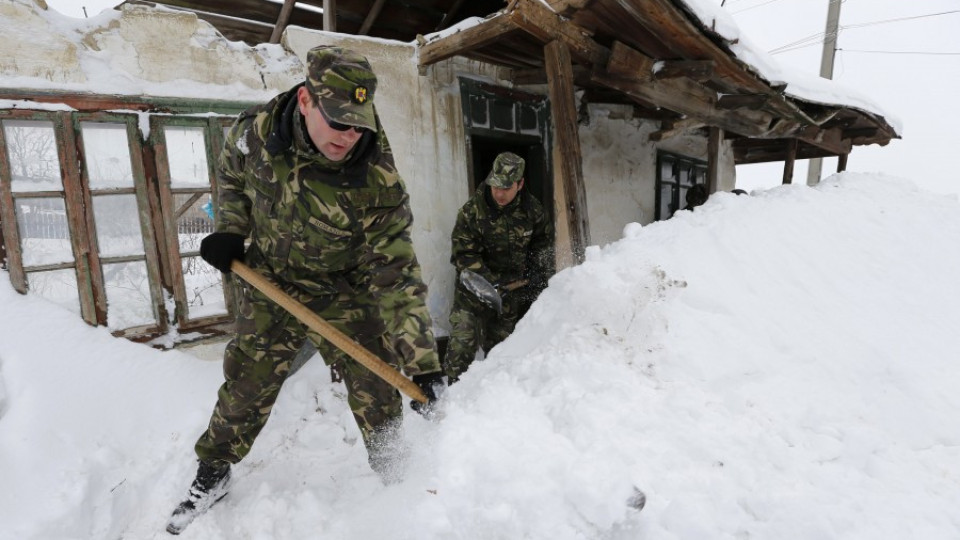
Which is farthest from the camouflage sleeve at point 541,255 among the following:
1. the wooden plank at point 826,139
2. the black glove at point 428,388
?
the wooden plank at point 826,139

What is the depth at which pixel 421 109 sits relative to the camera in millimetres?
3725

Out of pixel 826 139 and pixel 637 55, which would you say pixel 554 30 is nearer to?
pixel 637 55

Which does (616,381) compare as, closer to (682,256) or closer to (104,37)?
(682,256)

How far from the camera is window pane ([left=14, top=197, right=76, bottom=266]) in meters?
2.44

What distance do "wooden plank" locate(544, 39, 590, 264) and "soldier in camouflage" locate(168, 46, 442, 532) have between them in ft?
5.96

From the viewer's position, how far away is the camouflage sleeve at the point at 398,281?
1799mm

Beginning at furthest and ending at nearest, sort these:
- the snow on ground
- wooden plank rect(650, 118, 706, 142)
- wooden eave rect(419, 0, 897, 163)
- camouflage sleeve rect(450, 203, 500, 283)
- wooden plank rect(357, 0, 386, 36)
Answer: wooden plank rect(650, 118, 706, 142) < wooden plank rect(357, 0, 386, 36) < camouflage sleeve rect(450, 203, 500, 283) < wooden eave rect(419, 0, 897, 163) < the snow on ground

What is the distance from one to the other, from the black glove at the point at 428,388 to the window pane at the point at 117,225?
2.07 meters

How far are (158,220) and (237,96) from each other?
3.00 feet

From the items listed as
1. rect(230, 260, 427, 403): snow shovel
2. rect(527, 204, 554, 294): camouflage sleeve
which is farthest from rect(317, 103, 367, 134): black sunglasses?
rect(527, 204, 554, 294): camouflage sleeve

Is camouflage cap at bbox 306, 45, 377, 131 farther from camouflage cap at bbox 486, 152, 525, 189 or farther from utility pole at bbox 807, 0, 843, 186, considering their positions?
utility pole at bbox 807, 0, 843, 186

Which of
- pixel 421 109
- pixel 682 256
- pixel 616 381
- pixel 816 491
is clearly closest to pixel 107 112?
pixel 421 109

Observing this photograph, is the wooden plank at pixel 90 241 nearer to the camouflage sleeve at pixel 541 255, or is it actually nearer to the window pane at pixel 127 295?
the window pane at pixel 127 295

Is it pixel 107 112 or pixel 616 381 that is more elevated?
pixel 107 112
